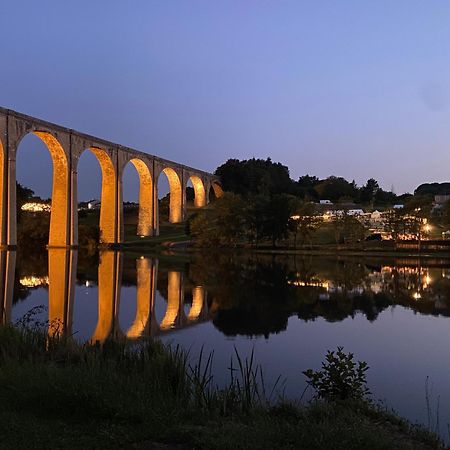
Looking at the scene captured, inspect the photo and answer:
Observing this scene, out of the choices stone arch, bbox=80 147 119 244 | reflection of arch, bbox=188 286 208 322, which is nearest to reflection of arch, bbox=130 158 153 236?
stone arch, bbox=80 147 119 244

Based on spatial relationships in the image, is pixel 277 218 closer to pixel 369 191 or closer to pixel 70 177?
pixel 70 177

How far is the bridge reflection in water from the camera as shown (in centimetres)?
1047

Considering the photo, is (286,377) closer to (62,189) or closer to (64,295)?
(64,295)

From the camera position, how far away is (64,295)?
1507cm

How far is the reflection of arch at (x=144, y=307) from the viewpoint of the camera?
1057 centimetres

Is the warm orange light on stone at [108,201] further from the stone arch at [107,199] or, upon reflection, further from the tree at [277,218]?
the tree at [277,218]

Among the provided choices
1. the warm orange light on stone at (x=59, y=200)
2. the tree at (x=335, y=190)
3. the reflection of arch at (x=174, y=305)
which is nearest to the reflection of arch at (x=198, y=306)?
the reflection of arch at (x=174, y=305)

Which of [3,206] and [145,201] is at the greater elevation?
[145,201]

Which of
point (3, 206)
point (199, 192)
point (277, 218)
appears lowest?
point (277, 218)

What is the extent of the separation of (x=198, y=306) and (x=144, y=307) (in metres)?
1.43

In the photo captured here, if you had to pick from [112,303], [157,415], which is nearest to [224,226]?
[112,303]

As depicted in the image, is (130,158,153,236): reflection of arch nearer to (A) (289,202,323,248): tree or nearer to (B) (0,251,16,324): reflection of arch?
(A) (289,202,323,248): tree

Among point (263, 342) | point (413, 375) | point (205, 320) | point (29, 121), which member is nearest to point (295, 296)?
point (205, 320)

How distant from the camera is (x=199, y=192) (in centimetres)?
8281
